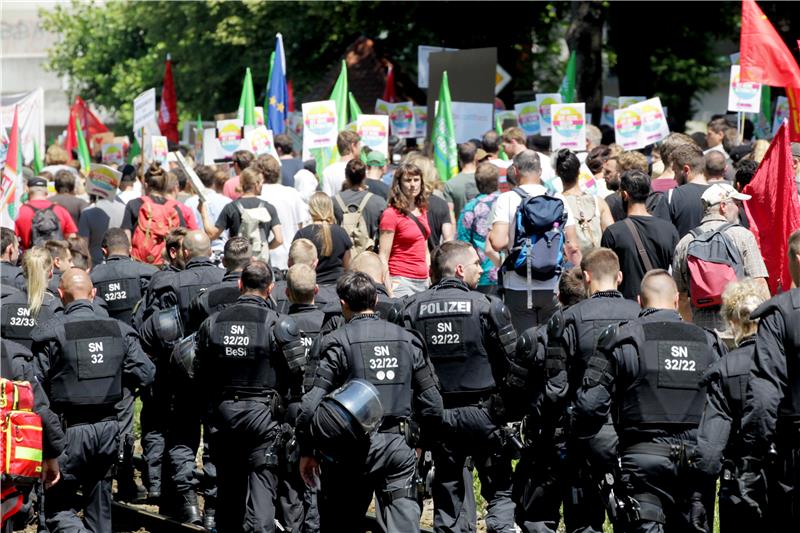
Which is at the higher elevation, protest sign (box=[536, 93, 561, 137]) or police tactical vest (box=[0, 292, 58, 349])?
protest sign (box=[536, 93, 561, 137])

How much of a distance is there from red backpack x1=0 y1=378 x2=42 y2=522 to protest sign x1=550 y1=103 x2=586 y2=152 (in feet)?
29.4

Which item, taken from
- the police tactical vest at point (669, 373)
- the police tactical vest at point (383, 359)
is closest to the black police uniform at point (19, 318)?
the police tactical vest at point (383, 359)

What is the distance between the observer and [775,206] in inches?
398

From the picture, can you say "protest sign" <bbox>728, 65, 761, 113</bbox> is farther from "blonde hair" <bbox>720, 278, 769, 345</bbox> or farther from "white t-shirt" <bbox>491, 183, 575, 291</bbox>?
"blonde hair" <bbox>720, 278, 769, 345</bbox>

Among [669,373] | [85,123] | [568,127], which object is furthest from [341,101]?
[669,373]

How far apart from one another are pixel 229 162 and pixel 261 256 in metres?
Result: 6.89

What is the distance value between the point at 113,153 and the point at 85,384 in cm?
1437

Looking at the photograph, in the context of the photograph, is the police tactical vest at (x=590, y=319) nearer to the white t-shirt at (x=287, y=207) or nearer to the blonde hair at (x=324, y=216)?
the blonde hair at (x=324, y=216)

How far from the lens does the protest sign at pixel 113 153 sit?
2327 centimetres

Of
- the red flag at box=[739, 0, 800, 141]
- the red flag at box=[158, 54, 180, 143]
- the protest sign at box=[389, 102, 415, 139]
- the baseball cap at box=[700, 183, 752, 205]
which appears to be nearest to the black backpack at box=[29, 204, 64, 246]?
the baseball cap at box=[700, 183, 752, 205]

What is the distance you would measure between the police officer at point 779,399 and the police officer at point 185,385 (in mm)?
5045

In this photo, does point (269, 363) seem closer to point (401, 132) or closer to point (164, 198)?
point (164, 198)

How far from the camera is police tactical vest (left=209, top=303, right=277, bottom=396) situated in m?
9.32

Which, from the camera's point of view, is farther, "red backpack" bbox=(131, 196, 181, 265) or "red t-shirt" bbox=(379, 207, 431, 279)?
"red backpack" bbox=(131, 196, 181, 265)
